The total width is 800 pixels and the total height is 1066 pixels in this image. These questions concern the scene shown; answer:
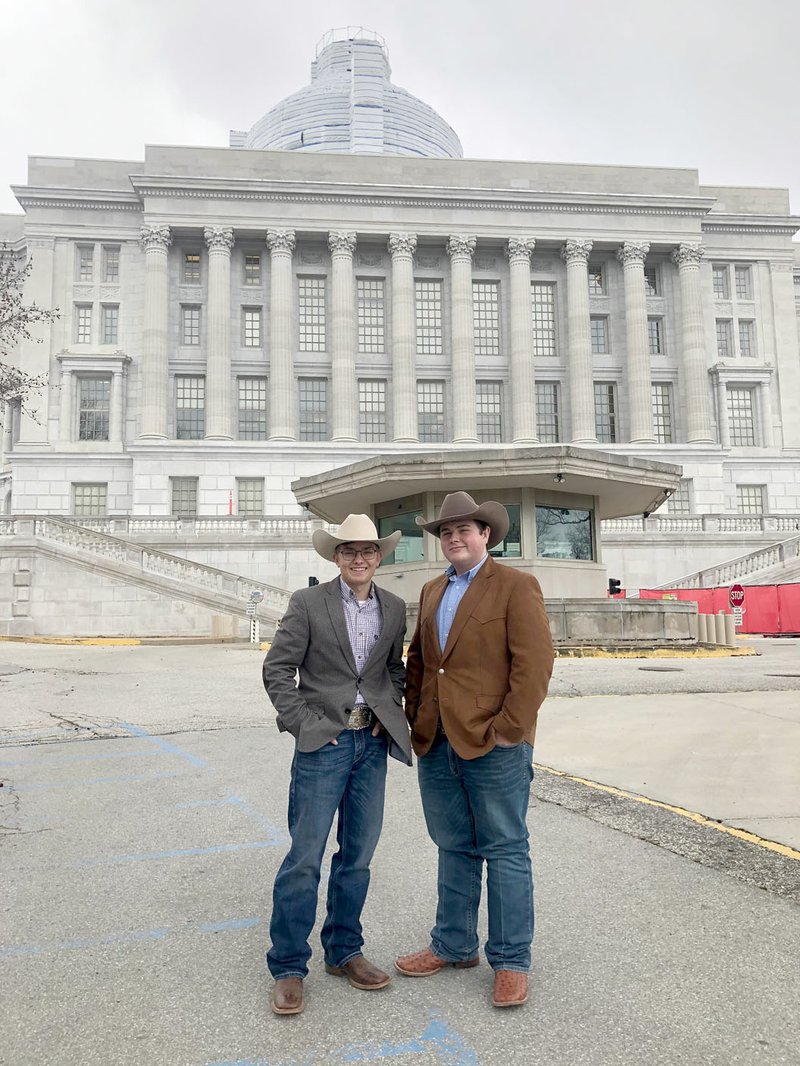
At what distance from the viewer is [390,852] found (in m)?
5.55

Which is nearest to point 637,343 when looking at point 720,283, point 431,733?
point 720,283

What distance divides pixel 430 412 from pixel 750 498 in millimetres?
20660

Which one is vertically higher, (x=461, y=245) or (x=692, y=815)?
(x=461, y=245)

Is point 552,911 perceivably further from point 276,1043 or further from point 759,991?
point 276,1043

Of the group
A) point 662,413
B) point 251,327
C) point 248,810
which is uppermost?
point 251,327

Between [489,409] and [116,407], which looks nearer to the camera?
[116,407]

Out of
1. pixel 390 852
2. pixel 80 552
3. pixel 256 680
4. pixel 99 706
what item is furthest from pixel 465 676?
pixel 80 552

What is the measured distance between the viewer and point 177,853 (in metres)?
5.55

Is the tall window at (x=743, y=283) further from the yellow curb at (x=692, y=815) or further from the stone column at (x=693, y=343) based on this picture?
the yellow curb at (x=692, y=815)

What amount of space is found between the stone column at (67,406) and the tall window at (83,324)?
8.09 ft

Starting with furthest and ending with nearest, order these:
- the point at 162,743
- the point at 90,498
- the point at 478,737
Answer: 1. the point at 90,498
2. the point at 162,743
3. the point at 478,737

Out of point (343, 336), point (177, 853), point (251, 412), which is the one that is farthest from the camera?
point (251, 412)

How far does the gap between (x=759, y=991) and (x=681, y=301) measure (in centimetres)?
5439

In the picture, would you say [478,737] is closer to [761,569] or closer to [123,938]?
[123,938]
